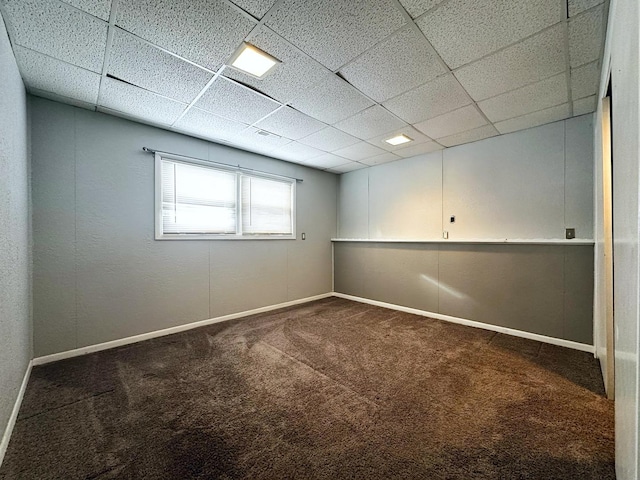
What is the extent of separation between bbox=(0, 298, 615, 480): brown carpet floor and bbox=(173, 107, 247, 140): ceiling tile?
2.67 meters

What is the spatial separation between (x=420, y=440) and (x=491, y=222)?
120 inches

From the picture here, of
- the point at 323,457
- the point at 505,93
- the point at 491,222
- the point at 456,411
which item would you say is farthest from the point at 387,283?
the point at 323,457

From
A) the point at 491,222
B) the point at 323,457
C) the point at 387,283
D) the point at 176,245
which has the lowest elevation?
the point at 323,457

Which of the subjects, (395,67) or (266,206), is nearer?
(395,67)

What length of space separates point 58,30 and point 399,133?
3294 millimetres

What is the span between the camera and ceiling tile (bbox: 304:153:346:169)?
176 inches

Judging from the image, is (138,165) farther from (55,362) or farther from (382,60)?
(382,60)

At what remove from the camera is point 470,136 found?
3523 millimetres

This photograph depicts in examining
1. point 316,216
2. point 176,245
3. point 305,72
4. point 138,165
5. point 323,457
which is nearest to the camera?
point 323,457

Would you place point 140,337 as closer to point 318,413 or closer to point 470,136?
Result: point 318,413

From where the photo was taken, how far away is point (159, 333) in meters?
3.29

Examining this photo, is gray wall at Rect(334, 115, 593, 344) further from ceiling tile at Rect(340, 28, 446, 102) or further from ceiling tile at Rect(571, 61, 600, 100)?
ceiling tile at Rect(340, 28, 446, 102)

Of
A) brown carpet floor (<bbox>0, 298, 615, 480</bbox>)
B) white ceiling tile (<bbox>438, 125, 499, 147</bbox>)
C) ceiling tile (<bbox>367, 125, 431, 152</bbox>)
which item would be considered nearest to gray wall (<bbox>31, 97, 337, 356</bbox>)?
brown carpet floor (<bbox>0, 298, 615, 480</bbox>)

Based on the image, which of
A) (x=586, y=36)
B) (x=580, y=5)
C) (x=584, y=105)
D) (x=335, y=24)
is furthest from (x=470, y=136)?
(x=335, y=24)
